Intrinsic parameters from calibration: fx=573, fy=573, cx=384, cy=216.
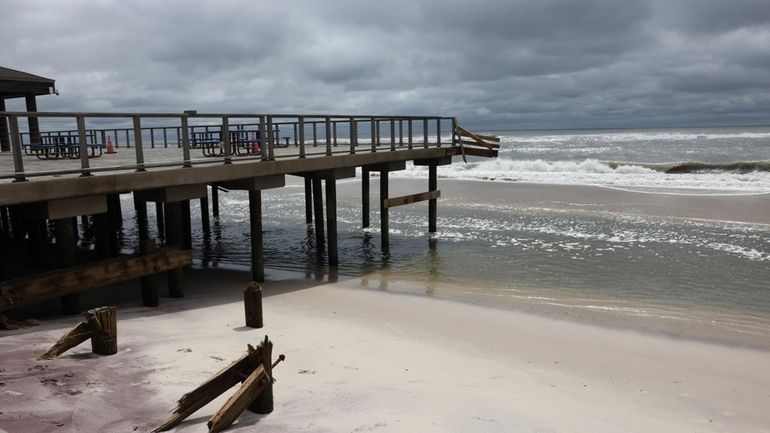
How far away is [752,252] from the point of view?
49.9 ft

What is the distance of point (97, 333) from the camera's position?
678 cm

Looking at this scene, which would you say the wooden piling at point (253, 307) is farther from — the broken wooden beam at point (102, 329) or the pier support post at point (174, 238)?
A: the pier support post at point (174, 238)

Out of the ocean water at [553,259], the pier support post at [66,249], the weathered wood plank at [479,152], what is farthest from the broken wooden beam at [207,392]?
the weathered wood plank at [479,152]

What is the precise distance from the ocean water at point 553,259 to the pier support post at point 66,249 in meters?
5.61

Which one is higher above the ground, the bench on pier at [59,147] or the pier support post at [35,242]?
the bench on pier at [59,147]

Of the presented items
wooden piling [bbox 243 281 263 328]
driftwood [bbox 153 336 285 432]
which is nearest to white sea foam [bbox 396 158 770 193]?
wooden piling [bbox 243 281 263 328]

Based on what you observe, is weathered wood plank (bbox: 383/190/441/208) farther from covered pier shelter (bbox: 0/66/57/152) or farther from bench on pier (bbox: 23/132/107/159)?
covered pier shelter (bbox: 0/66/57/152)

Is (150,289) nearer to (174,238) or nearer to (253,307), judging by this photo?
(174,238)

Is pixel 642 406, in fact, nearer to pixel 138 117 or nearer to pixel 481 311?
pixel 481 311

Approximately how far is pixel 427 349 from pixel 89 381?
4256 millimetres

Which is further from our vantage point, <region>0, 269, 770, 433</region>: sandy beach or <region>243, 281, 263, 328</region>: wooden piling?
<region>243, 281, 263, 328</region>: wooden piling

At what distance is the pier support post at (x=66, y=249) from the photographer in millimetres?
8930

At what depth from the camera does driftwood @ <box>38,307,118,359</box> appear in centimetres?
666

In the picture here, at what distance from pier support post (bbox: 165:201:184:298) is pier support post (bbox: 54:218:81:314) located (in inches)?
73.0
